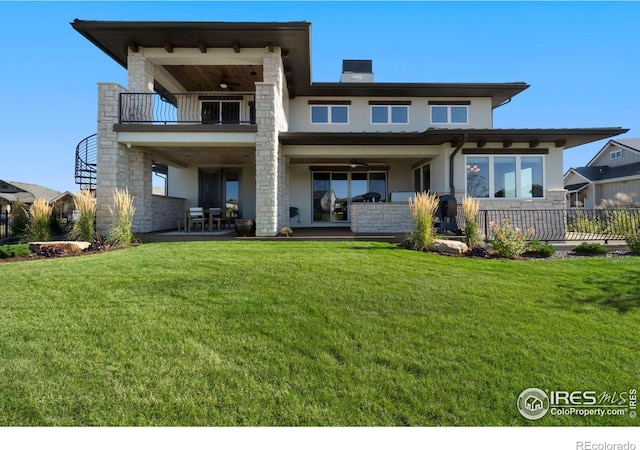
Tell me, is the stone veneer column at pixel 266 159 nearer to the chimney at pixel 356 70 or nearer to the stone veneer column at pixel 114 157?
the stone veneer column at pixel 114 157

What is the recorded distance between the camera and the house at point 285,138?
997 centimetres

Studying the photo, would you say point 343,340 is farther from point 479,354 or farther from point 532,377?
point 532,377

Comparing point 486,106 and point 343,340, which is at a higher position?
point 486,106

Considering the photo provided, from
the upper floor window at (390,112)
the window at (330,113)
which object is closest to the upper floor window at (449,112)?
the upper floor window at (390,112)

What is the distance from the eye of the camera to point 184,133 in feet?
33.3

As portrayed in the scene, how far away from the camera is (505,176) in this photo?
1155 centimetres

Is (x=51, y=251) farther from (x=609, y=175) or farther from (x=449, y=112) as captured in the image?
(x=609, y=175)

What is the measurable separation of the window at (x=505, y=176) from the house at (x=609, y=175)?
1297cm

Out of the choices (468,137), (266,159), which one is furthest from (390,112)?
(266,159)

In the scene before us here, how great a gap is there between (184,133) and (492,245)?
9.46 meters

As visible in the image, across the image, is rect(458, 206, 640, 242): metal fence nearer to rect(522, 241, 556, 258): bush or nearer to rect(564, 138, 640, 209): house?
rect(522, 241, 556, 258): bush

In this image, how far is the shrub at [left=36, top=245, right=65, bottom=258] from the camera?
23.0 ft

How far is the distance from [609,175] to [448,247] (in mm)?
25386

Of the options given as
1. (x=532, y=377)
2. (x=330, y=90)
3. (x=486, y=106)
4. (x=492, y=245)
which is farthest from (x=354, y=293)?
(x=486, y=106)
